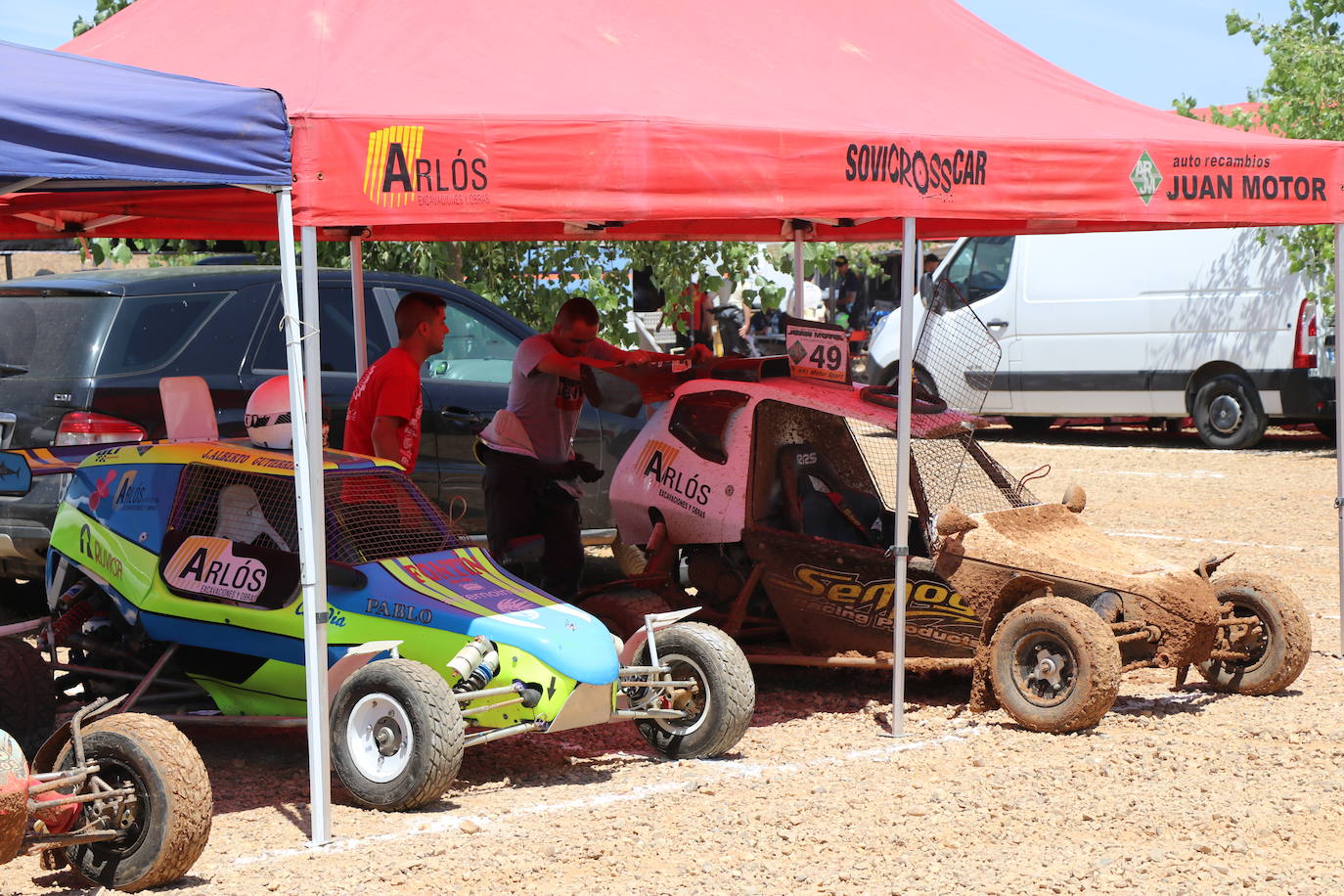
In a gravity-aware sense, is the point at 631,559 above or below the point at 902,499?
below

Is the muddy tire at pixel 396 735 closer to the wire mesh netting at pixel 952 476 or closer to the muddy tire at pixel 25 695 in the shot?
the muddy tire at pixel 25 695

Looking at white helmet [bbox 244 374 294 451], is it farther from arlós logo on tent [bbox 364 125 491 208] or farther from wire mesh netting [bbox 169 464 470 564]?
arlós logo on tent [bbox 364 125 491 208]

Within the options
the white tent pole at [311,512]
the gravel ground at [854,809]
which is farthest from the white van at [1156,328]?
the white tent pole at [311,512]

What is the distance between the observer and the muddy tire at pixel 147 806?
4.89 meters

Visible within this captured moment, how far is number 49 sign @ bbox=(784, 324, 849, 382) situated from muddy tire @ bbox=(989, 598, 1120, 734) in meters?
1.61

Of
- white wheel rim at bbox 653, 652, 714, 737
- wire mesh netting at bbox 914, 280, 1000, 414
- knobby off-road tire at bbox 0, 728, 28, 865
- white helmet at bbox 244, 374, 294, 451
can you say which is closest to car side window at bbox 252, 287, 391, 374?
white helmet at bbox 244, 374, 294, 451

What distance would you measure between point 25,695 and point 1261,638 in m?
5.47

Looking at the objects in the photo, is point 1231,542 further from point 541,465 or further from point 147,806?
point 147,806

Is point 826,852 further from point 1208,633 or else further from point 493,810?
point 1208,633

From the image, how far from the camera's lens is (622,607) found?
7.76 metres

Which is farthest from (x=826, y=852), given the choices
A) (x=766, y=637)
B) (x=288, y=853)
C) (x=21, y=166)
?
(x=21, y=166)

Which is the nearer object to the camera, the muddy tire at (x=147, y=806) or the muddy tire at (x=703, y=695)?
the muddy tire at (x=147, y=806)

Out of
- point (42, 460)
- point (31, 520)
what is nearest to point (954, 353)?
point (42, 460)

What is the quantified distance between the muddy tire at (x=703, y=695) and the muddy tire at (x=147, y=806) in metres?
2.20
